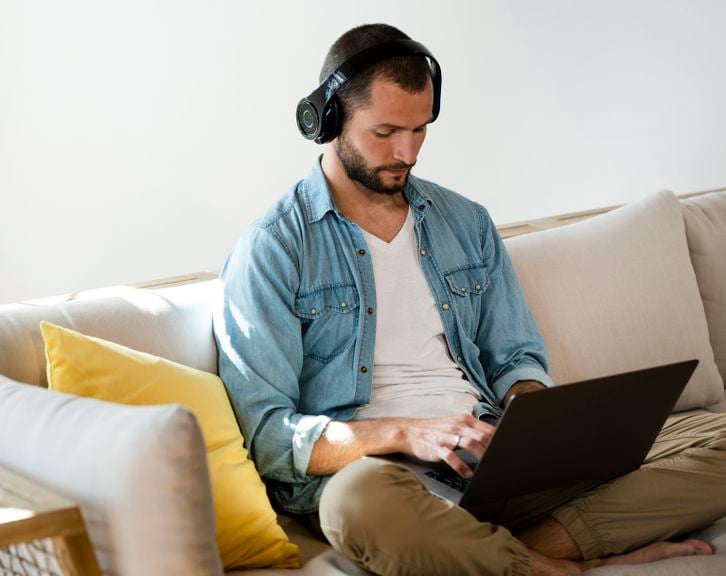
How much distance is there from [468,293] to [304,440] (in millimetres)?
509

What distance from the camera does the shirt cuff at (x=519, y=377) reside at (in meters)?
2.12

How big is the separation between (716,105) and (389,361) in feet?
7.18

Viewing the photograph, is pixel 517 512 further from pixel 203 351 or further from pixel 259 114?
pixel 259 114

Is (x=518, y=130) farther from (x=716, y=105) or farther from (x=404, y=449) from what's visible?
(x=404, y=449)

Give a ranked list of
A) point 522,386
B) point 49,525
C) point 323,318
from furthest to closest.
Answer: point 522,386 < point 323,318 < point 49,525

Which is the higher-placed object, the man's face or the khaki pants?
the man's face

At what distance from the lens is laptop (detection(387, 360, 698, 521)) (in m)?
1.59

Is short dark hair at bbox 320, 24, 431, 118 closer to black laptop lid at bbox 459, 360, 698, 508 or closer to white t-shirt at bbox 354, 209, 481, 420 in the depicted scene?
white t-shirt at bbox 354, 209, 481, 420

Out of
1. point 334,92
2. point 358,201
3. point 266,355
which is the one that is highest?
point 334,92

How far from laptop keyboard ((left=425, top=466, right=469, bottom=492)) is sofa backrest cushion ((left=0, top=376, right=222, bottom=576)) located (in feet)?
1.82

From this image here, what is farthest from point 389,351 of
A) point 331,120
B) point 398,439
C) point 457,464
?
point 331,120

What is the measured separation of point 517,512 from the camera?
5.97 ft

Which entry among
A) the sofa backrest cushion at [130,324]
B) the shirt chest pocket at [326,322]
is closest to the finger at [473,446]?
the shirt chest pocket at [326,322]

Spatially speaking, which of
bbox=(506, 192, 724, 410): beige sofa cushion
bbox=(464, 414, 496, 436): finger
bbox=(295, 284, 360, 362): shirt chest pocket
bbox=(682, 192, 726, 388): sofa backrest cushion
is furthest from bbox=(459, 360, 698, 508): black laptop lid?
bbox=(682, 192, 726, 388): sofa backrest cushion
